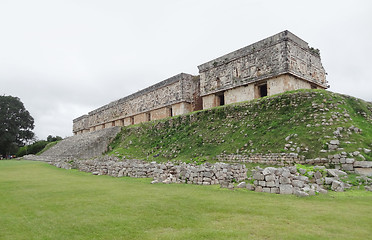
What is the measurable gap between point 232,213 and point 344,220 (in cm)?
192

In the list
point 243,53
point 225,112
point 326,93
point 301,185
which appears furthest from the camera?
point 243,53

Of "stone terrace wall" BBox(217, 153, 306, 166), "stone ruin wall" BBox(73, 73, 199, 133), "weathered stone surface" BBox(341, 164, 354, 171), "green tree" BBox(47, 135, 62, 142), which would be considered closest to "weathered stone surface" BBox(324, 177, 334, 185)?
"weathered stone surface" BBox(341, 164, 354, 171)

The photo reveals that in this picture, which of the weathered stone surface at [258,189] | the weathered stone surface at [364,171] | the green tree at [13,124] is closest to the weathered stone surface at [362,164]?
the weathered stone surface at [364,171]

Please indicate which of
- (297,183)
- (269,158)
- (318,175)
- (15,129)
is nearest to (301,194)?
(297,183)

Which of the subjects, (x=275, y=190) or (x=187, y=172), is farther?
(x=187, y=172)

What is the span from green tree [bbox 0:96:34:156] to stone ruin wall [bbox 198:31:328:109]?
104ft

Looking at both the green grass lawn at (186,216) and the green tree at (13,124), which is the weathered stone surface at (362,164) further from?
the green tree at (13,124)

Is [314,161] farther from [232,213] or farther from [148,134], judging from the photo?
[148,134]

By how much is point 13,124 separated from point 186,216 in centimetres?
4103

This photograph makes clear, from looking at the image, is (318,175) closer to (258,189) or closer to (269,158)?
(258,189)

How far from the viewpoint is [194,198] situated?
6.18m

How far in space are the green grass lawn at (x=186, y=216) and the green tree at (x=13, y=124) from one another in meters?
35.7

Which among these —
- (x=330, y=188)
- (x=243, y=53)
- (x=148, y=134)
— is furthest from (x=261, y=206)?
(x=148, y=134)

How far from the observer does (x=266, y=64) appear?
54.6ft
